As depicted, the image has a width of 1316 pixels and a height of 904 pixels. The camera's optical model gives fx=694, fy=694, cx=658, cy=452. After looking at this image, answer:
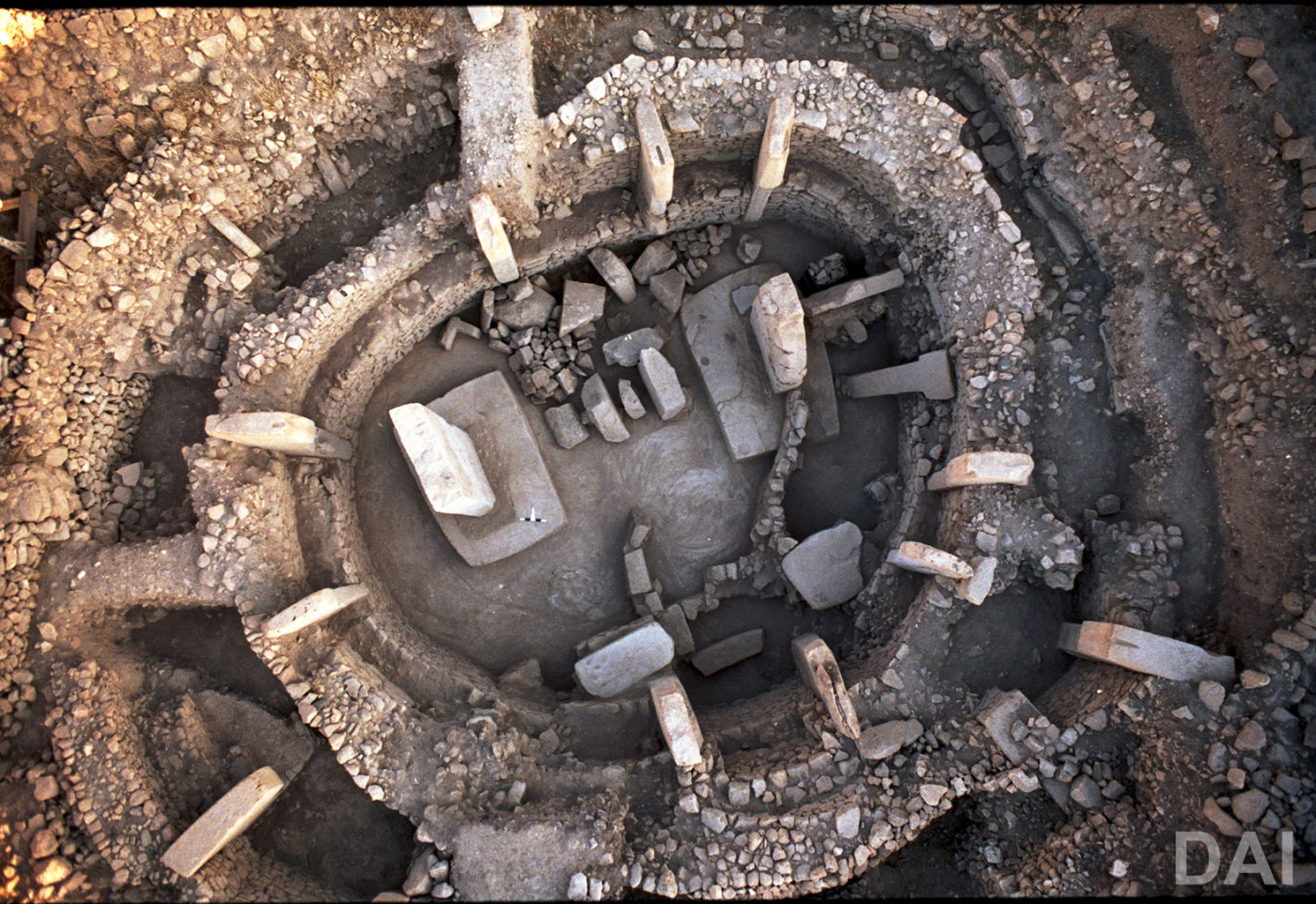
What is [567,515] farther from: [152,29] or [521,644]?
[152,29]

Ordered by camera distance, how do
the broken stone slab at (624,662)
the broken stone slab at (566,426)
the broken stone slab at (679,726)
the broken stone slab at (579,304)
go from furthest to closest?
the broken stone slab at (566,426) < the broken stone slab at (579,304) < the broken stone slab at (624,662) < the broken stone slab at (679,726)

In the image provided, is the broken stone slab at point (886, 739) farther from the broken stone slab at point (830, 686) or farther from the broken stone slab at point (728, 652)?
the broken stone slab at point (728, 652)

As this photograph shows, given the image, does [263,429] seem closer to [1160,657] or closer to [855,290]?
[855,290]

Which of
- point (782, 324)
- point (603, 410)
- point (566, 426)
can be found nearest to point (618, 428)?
point (603, 410)

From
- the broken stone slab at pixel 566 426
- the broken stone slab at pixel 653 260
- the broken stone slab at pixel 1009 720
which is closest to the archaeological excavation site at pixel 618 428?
the broken stone slab at pixel 1009 720

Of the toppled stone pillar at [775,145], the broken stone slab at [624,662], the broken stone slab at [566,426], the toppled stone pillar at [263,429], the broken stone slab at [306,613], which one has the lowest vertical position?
the broken stone slab at [624,662]

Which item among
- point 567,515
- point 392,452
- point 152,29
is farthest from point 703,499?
point 152,29
